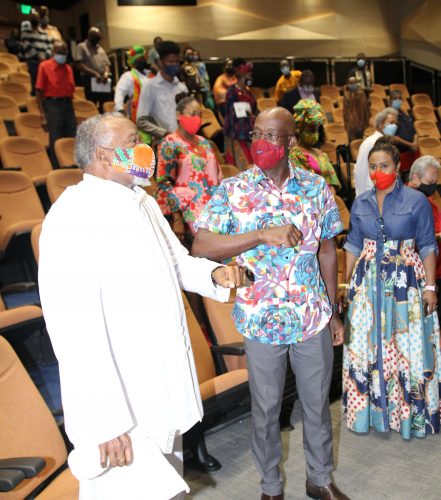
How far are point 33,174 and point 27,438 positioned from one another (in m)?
4.00

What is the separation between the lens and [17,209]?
4.43m

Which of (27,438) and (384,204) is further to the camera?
(384,204)

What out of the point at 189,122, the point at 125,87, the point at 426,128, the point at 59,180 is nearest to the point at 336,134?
the point at 426,128

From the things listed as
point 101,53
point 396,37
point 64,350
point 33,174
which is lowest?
point 64,350

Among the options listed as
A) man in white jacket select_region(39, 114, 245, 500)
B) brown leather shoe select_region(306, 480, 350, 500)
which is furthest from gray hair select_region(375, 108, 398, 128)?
man in white jacket select_region(39, 114, 245, 500)

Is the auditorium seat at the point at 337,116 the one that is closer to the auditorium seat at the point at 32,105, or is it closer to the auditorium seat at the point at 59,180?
the auditorium seat at the point at 32,105

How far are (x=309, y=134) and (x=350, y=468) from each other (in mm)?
1723

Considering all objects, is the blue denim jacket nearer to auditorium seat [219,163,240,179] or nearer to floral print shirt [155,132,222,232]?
floral print shirt [155,132,222,232]

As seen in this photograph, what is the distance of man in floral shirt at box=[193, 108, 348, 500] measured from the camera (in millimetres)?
2082

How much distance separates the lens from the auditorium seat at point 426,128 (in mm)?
9391

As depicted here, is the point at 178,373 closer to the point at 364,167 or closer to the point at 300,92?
the point at 364,167

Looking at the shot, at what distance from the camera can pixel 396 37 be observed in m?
14.0

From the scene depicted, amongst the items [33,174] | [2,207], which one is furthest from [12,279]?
[33,174]

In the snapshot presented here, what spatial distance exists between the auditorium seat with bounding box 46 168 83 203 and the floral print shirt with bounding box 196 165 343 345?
8.28 ft
